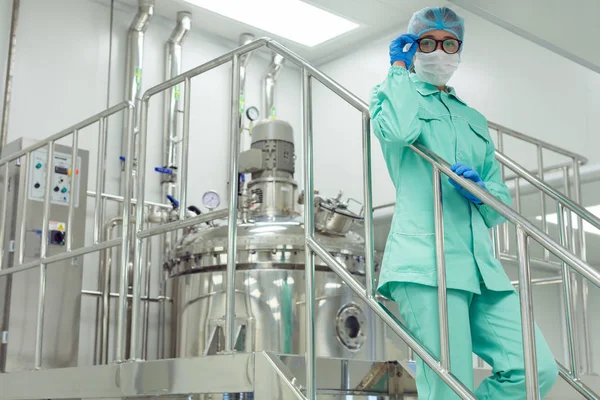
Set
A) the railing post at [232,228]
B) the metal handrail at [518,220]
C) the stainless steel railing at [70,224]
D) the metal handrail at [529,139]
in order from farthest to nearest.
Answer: the metal handrail at [529,139], the stainless steel railing at [70,224], the railing post at [232,228], the metal handrail at [518,220]

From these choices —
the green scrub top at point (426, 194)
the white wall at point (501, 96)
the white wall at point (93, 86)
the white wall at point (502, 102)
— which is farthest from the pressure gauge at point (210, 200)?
the green scrub top at point (426, 194)

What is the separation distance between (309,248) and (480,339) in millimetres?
630

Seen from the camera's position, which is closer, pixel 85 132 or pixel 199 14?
pixel 85 132

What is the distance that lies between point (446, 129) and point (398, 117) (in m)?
0.20

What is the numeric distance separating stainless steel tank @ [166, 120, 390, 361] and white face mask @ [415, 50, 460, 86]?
214 centimetres

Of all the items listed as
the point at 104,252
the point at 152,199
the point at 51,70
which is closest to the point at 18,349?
the point at 104,252

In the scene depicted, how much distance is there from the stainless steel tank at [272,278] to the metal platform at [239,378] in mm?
823

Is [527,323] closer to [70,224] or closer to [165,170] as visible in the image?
[70,224]

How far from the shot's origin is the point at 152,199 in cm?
628

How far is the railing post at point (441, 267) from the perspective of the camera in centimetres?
208

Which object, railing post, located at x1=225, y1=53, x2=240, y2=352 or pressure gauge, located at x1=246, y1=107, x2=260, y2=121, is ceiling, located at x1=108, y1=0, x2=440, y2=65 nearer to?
pressure gauge, located at x1=246, y1=107, x2=260, y2=121

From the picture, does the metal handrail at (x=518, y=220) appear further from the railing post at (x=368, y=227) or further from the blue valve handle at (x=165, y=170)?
the blue valve handle at (x=165, y=170)

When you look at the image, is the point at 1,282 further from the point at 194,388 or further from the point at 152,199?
the point at 194,388

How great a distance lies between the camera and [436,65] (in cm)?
239
